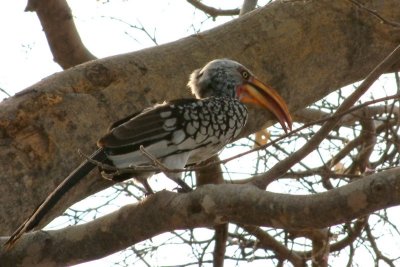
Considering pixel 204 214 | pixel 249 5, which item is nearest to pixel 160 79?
pixel 249 5

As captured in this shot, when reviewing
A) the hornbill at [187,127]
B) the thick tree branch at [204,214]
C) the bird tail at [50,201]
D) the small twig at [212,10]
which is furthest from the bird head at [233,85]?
the small twig at [212,10]

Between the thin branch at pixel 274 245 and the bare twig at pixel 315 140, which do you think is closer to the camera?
the bare twig at pixel 315 140

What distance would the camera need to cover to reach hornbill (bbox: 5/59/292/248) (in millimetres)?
3271

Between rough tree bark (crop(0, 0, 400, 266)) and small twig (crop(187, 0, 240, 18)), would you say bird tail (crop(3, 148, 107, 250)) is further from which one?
small twig (crop(187, 0, 240, 18))

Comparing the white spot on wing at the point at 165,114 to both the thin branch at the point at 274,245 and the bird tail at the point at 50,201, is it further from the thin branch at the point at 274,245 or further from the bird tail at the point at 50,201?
the thin branch at the point at 274,245

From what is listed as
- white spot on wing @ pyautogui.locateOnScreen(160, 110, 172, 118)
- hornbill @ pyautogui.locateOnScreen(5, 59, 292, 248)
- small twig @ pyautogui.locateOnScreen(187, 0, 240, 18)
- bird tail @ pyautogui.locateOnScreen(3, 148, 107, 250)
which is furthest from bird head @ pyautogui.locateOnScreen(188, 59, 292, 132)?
small twig @ pyautogui.locateOnScreen(187, 0, 240, 18)

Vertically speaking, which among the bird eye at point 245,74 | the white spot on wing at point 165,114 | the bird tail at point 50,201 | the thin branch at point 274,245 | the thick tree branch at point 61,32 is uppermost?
the thick tree branch at point 61,32

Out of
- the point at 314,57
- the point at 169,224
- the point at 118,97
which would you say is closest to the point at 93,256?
the point at 169,224

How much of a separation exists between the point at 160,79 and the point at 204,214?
1.32 meters

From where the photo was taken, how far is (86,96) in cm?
380

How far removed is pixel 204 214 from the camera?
111 inches

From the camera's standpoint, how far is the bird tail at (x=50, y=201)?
9.48 feet

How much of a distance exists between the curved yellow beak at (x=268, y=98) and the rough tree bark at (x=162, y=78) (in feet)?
0.41

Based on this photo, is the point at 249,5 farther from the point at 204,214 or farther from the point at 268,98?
the point at 204,214
